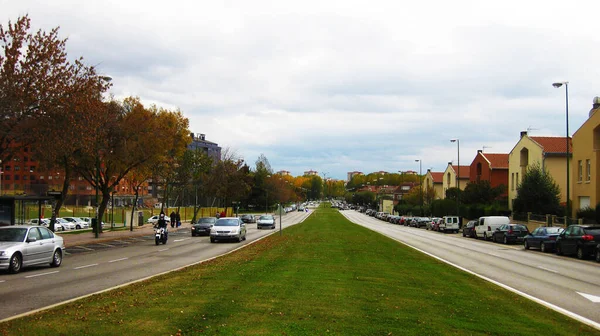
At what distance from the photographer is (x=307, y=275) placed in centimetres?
1482

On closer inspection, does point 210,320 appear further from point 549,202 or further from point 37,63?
point 549,202

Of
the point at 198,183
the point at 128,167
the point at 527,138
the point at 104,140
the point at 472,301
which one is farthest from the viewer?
the point at 198,183

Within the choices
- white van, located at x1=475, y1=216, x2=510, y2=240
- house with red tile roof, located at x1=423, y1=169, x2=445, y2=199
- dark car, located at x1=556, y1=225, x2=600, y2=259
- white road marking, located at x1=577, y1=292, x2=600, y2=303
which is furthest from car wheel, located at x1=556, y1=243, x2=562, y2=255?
house with red tile roof, located at x1=423, y1=169, x2=445, y2=199

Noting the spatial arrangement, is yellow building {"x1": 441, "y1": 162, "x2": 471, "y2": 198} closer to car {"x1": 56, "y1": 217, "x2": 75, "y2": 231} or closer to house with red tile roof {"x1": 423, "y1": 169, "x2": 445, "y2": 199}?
house with red tile roof {"x1": 423, "y1": 169, "x2": 445, "y2": 199}

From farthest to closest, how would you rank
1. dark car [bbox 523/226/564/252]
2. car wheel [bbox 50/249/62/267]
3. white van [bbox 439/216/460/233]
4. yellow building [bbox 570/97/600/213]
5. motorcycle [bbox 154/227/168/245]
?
white van [bbox 439/216/460/233] → yellow building [bbox 570/97/600/213] → motorcycle [bbox 154/227/168/245] → dark car [bbox 523/226/564/252] → car wheel [bbox 50/249/62/267]

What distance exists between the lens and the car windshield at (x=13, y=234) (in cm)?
1909

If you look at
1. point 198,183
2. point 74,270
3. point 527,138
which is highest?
point 527,138

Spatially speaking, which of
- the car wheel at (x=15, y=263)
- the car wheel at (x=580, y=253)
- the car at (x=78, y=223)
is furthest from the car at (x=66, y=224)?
the car wheel at (x=580, y=253)

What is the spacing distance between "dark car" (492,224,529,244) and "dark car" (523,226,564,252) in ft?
17.0

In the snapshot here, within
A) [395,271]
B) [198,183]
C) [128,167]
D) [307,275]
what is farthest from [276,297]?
[198,183]

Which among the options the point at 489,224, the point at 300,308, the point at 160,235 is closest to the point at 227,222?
the point at 160,235

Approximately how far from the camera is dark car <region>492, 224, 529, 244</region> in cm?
3971

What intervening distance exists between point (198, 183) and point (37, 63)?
46.6 m

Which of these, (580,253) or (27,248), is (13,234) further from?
(580,253)
